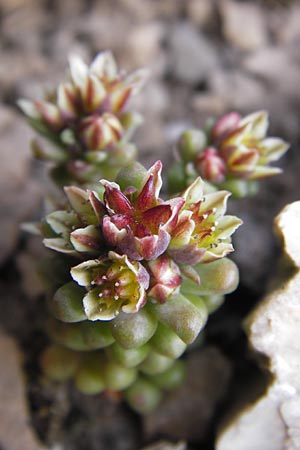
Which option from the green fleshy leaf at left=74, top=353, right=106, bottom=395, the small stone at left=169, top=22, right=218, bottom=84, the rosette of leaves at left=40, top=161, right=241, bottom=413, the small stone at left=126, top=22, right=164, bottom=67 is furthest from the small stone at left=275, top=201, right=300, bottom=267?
the small stone at left=126, top=22, right=164, bottom=67

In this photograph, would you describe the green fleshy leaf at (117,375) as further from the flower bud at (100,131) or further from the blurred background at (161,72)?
the flower bud at (100,131)

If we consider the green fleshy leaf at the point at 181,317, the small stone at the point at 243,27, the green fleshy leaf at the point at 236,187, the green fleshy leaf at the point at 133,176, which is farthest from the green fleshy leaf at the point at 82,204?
the small stone at the point at 243,27

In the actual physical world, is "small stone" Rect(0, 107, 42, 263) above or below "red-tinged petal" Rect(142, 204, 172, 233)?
below

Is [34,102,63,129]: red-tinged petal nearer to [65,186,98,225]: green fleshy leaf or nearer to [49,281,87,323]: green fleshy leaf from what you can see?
[65,186,98,225]: green fleshy leaf

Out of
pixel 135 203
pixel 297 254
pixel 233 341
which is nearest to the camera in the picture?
pixel 135 203

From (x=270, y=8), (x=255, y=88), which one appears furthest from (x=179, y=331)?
(x=270, y=8)

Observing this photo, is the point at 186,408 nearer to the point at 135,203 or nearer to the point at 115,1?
the point at 135,203

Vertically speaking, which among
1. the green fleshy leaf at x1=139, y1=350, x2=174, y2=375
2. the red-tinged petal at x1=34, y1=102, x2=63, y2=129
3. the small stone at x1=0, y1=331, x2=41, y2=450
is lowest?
the small stone at x1=0, y1=331, x2=41, y2=450
